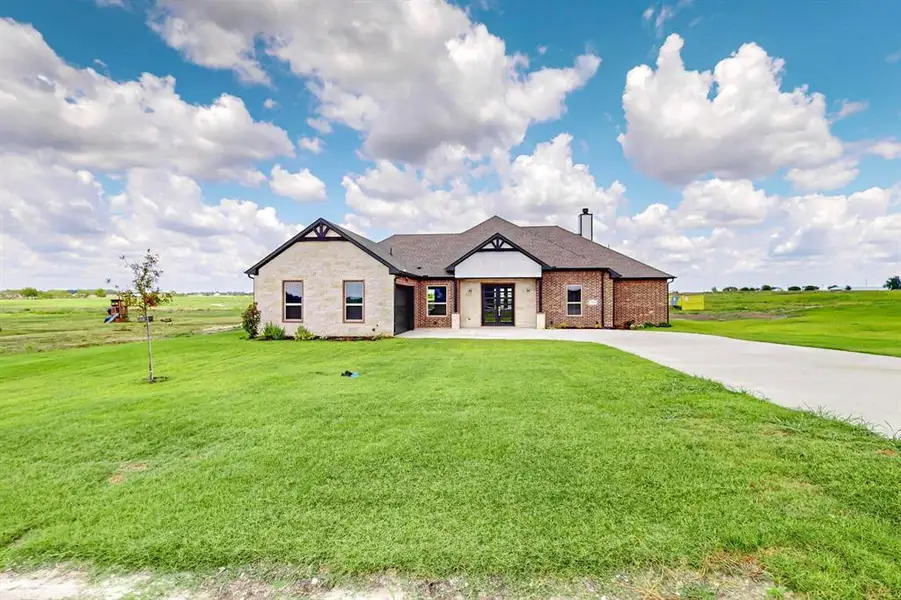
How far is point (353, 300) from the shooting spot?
61.8 ft

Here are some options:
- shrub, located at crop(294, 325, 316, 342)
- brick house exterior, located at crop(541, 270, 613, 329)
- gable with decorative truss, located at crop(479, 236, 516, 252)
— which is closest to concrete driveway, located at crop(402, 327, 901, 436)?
brick house exterior, located at crop(541, 270, 613, 329)

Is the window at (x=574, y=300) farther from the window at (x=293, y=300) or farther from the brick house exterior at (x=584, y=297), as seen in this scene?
the window at (x=293, y=300)

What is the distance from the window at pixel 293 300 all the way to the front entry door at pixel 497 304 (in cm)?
1001

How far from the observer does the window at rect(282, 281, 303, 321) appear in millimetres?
19031

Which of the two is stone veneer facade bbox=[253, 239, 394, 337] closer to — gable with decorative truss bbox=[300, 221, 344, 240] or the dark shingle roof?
gable with decorative truss bbox=[300, 221, 344, 240]

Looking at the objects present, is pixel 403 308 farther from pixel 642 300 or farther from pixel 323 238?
pixel 642 300

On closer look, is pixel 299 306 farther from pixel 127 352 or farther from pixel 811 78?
pixel 811 78

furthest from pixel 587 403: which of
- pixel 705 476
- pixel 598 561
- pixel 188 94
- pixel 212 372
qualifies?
pixel 188 94

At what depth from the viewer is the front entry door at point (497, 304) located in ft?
75.6

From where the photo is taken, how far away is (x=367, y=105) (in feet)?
65.5

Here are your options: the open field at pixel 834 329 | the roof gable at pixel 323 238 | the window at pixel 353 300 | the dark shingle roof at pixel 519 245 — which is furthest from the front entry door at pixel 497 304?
the open field at pixel 834 329

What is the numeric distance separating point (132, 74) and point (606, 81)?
22.0 m

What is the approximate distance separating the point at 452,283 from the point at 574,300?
690 cm

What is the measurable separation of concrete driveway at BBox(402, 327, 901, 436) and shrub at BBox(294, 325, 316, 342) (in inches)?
513
